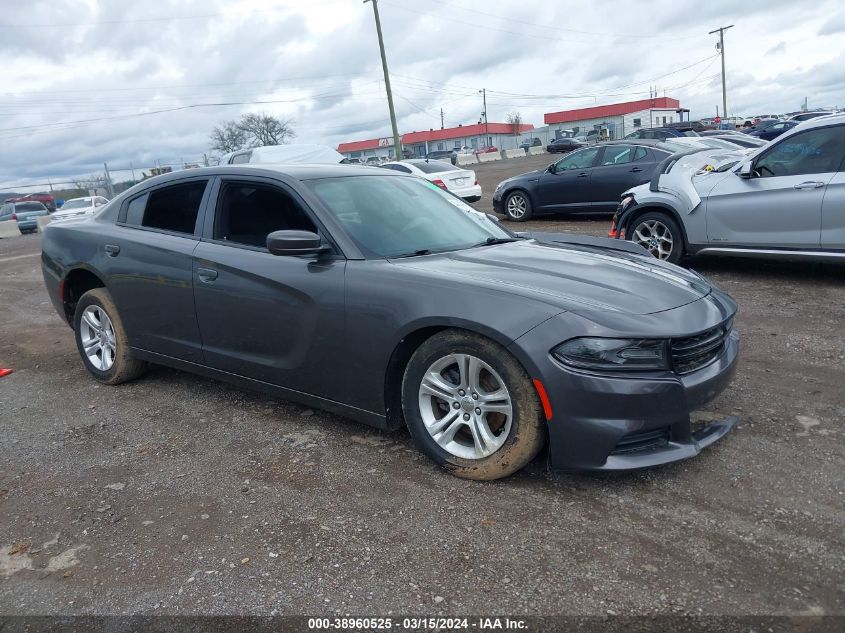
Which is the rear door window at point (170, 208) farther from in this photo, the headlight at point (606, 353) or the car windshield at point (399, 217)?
the headlight at point (606, 353)

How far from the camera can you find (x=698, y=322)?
3156 mm

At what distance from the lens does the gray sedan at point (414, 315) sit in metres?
2.97

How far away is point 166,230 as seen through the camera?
459 cm


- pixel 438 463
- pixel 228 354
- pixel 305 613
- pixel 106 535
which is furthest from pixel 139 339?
pixel 305 613

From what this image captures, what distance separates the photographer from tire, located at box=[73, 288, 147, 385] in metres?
4.90

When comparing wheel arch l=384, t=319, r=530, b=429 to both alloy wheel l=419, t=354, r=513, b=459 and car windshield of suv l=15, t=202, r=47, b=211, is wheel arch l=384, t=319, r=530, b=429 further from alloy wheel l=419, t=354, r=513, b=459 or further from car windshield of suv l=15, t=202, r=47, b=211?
car windshield of suv l=15, t=202, r=47, b=211

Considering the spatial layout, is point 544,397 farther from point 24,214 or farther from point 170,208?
point 24,214

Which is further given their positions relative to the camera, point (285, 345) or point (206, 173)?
point (206, 173)

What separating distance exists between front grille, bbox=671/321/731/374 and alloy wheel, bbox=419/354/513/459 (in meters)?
0.77

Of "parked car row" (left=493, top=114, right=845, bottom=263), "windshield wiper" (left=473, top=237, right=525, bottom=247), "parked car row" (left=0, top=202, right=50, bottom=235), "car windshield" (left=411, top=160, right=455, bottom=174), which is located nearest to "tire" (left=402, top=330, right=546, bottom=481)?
"windshield wiper" (left=473, top=237, right=525, bottom=247)

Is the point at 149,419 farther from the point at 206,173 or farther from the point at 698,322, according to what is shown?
the point at 698,322

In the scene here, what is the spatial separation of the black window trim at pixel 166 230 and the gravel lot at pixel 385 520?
1.16m

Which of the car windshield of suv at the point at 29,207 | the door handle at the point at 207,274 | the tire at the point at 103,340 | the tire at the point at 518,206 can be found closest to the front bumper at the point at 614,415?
the door handle at the point at 207,274

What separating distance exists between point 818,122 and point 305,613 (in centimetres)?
680
